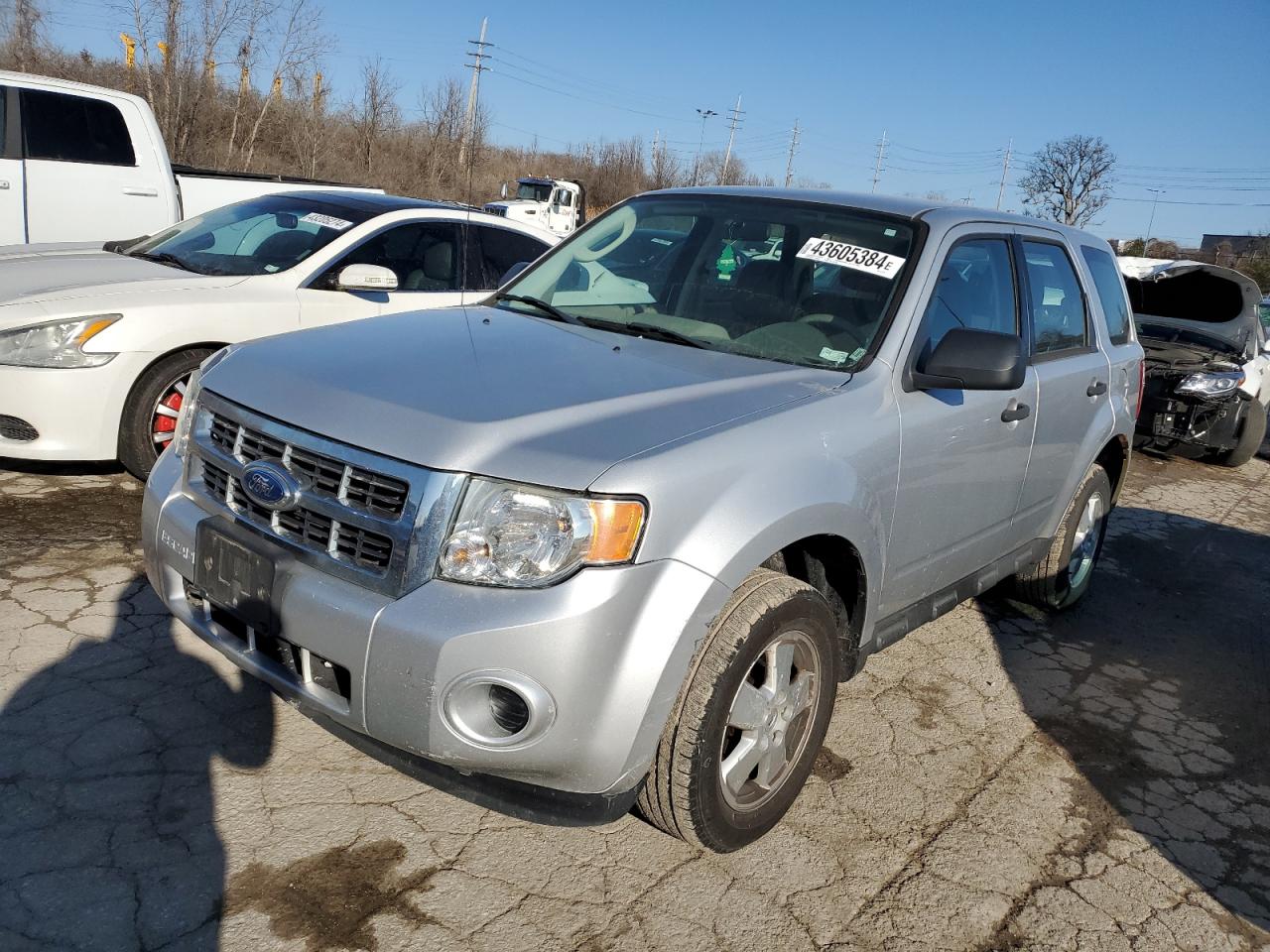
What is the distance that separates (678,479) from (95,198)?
23.7 feet

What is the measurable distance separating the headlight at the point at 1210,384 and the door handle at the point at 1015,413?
640 centimetres

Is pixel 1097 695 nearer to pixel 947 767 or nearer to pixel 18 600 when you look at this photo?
pixel 947 767

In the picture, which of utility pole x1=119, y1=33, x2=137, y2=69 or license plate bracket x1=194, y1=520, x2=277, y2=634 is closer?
license plate bracket x1=194, y1=520, x2=277, y2=634

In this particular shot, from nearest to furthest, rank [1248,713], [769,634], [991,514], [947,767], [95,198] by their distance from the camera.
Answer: [769,634], [947,767], [991,514], [1248,713], [95,198]

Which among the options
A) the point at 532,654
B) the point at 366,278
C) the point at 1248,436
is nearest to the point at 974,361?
the point at 532,654

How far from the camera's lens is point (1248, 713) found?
4.21 m

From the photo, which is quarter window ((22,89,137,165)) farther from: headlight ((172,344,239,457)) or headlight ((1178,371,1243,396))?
headlight ((1178,371,1243,396))

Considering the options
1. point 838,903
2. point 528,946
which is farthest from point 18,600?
point 838,903

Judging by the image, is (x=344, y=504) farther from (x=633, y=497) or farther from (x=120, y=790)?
(x=120, y=790)

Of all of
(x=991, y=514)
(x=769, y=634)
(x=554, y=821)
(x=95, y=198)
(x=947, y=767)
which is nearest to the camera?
(x=554, y=821)

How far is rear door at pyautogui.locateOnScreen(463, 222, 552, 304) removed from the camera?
20.5 ft

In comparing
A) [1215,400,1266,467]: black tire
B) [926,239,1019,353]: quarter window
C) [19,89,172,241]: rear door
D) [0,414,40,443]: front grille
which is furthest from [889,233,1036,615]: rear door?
[1215,400,1266,467]: black tire

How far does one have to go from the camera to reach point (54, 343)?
4625mm

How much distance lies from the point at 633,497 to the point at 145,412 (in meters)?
3.58
